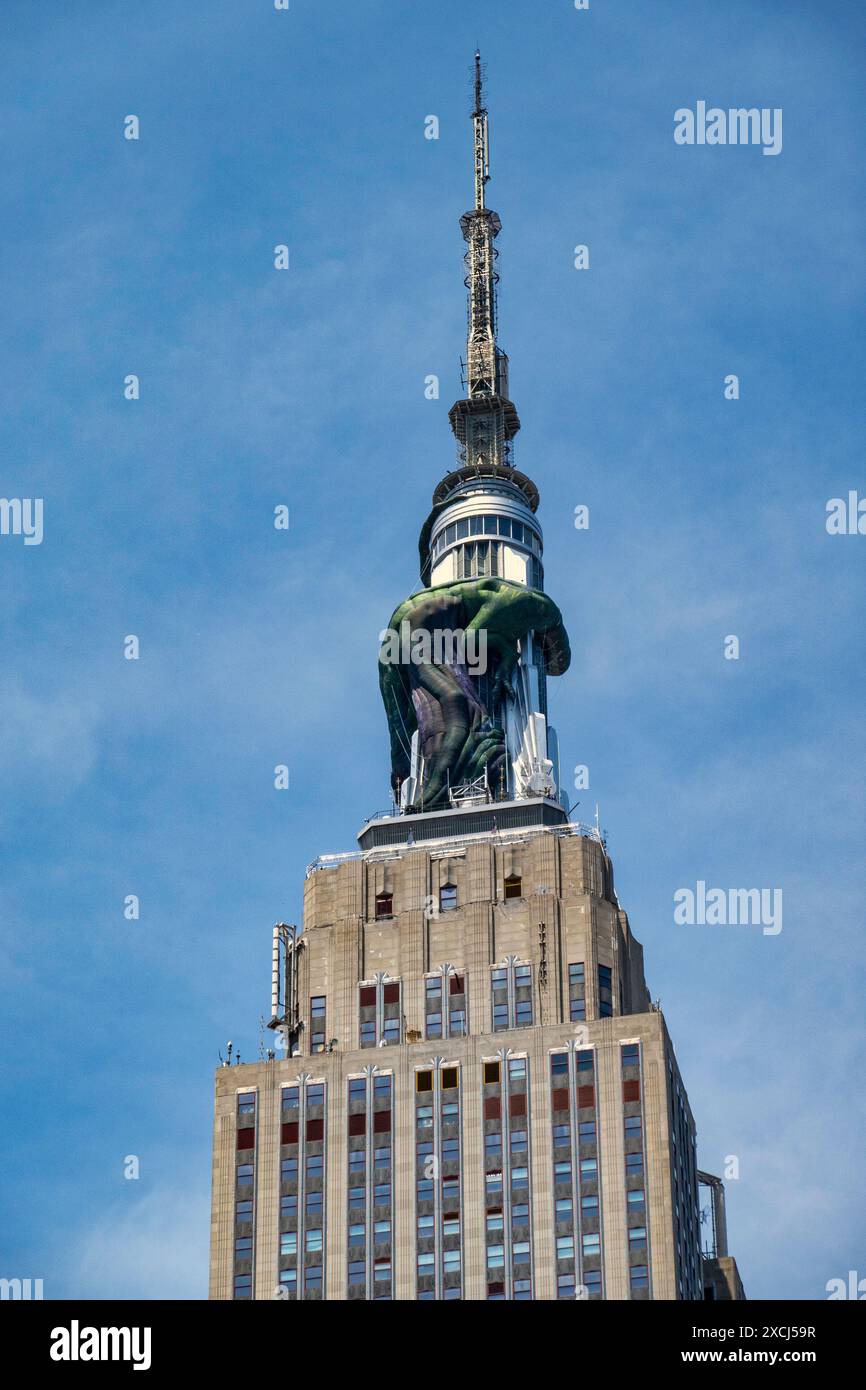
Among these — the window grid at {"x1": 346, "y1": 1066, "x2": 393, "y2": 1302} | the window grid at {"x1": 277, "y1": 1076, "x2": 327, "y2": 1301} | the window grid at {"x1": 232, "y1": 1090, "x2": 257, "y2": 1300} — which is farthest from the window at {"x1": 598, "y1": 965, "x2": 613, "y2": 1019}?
the window grid at {"x1": 232, "y1": 1090, "x2": 257, "y2": 1300}

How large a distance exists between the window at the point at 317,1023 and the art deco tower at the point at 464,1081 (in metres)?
0.19

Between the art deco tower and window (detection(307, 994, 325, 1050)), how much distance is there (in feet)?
0.62

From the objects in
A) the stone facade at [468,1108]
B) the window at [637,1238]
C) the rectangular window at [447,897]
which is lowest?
the window at [637,1238]

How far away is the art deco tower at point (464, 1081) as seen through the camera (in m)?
146

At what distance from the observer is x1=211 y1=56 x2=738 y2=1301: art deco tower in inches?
5758

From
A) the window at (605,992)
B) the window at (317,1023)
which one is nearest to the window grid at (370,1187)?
the window at (317,1023)

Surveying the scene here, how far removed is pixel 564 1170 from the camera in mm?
147625

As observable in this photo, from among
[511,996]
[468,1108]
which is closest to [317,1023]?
[511,996]

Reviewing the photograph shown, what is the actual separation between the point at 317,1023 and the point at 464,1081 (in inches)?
555

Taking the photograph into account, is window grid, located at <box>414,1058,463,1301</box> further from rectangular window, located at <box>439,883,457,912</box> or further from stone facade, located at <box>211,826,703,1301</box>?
rectangular window, located at <box>439,883,457,912</box>

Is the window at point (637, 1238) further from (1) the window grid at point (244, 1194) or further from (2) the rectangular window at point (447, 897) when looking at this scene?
(2) the rectangular window at point (447, 897)
